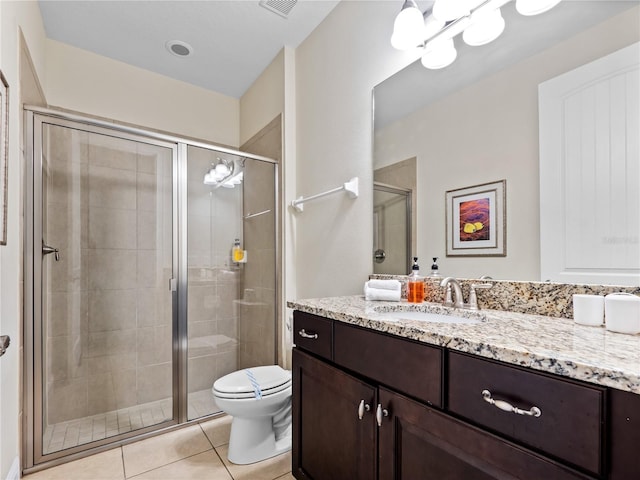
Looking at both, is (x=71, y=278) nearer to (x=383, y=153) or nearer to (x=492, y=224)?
(x=383, y=153)

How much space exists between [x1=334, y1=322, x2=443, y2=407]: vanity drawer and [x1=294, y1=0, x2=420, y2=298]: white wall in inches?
27.2

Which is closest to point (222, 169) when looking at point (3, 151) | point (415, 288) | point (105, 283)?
point (105, 283)

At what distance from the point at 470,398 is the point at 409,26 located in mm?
1445

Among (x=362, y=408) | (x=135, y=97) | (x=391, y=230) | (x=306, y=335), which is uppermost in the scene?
(x=135, y=97)

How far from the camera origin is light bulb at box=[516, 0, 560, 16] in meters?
1.08

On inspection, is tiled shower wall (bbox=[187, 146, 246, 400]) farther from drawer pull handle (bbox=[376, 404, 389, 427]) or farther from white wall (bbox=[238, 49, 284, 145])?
drawer pull handle (bbox=[376, 404, 389, 427])

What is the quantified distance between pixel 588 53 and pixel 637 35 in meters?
0.11

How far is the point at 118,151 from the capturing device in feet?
6.73

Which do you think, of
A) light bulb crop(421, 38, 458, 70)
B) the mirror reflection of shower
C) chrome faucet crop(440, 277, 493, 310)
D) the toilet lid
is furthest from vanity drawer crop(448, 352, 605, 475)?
the mirror reflection of shower

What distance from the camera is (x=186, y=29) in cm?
215

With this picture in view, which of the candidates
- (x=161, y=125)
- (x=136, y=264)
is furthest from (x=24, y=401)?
(x=161, y=125)

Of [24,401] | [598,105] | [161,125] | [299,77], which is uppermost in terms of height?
[299,77]

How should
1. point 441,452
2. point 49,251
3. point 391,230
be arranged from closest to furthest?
1. point 441,452
2. point 391,230
3. point 49,251

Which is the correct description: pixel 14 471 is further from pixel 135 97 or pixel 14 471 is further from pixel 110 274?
pixel 135 97
